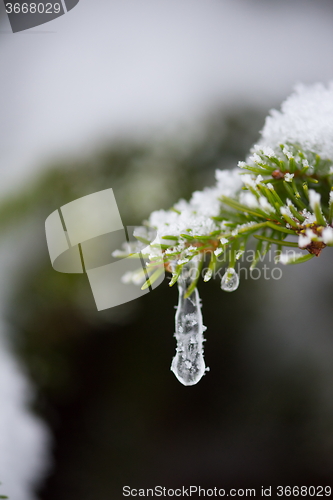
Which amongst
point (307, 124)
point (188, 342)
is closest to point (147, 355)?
point (188, 342)

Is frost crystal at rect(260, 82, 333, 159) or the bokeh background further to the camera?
the bokeh background

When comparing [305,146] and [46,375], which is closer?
[305,146]

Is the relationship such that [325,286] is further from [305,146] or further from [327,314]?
[305,146]

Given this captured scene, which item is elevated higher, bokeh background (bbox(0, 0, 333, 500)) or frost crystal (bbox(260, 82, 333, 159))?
frost crystal (bbox(260, 82, 333, 159))

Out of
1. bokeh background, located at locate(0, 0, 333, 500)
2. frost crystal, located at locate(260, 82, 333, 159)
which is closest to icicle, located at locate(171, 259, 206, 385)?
frost crystal, located at locate(260, 82, 333, 159)

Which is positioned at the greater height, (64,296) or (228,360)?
(64,296)

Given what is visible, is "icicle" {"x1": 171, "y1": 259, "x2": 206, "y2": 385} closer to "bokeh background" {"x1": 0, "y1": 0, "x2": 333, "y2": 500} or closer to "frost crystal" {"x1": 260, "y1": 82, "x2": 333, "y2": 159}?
"frost crystal" {"x1": 260, "y1": 82, "x2": 333, "y2": 159}

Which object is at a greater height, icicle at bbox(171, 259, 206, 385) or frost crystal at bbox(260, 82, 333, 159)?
frost crystal at bbox(260, 82, 333, 159)

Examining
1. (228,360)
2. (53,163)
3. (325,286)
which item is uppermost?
(53,163)

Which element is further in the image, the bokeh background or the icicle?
the bokeh background

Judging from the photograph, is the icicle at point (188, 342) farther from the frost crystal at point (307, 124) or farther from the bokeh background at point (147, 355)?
the bokeh background at point (147, 355)

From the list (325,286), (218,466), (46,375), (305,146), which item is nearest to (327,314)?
(325,286)
